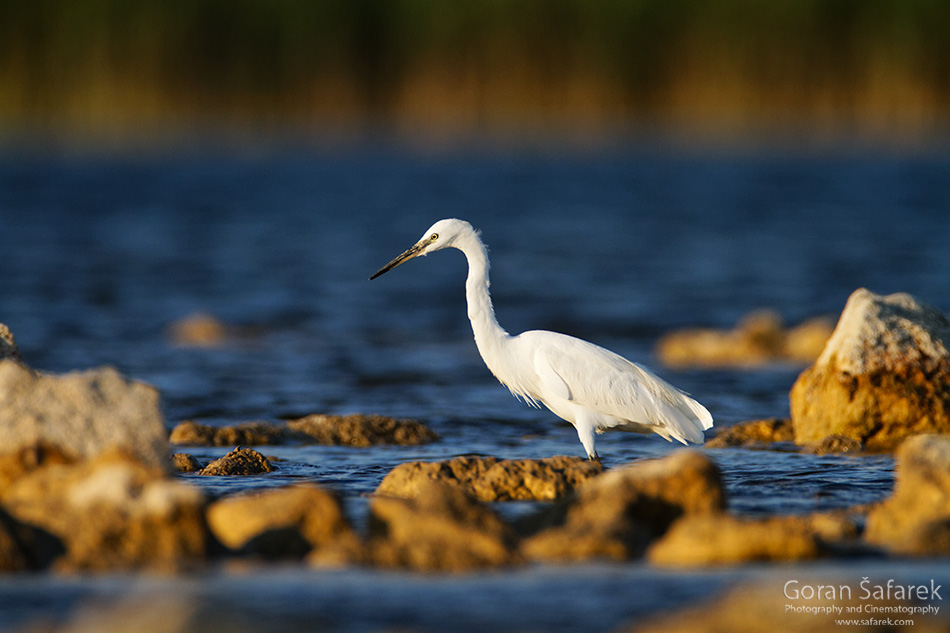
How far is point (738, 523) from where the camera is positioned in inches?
201

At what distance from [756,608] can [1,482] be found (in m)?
3.37

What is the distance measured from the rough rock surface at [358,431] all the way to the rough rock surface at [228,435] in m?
0.16

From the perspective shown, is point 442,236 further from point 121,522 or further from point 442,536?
point 121,522

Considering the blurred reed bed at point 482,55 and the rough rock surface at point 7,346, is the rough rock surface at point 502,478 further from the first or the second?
the blurred reed bed at point 482,55

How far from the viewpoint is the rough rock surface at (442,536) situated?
5.07 metres

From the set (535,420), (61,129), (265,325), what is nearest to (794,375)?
(535,420)

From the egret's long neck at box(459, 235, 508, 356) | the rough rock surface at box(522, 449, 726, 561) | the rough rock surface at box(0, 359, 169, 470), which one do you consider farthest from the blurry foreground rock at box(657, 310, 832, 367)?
the rough rock surface at box(0, 359, 169, 470)

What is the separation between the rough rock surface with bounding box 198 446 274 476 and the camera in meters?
7.16

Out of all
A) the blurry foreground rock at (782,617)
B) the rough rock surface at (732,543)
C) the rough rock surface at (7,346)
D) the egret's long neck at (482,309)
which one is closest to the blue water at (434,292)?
the rough rock surface at (732,543)

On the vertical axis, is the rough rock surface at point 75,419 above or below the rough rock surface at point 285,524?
above

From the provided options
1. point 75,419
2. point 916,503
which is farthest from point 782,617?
point 75,419

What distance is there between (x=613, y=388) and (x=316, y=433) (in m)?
2.25

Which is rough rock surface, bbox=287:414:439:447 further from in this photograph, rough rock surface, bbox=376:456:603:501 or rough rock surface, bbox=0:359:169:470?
rough rock surface, bbox=0:359:169:470

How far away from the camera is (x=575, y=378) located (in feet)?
24.5
